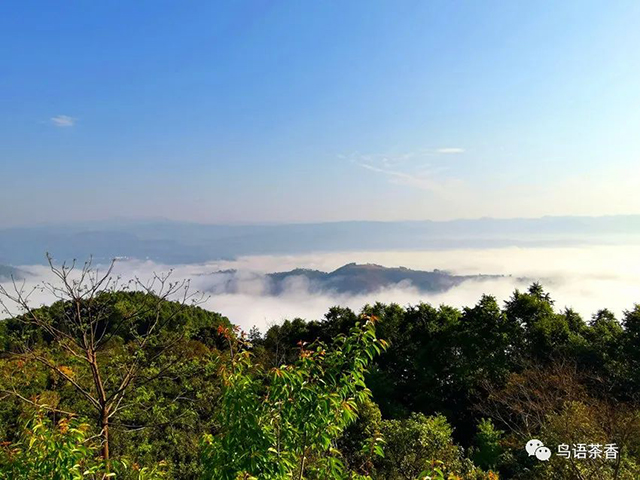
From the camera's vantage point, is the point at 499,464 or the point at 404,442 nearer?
the point at 404,442

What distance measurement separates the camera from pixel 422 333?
2245 cm

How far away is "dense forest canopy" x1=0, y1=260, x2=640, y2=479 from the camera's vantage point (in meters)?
3.80

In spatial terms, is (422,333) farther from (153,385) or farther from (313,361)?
(313,361)

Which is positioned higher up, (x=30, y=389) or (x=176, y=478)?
(x=30, y=389)

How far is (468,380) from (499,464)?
6763mm

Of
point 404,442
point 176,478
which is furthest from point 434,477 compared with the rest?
point 176,478

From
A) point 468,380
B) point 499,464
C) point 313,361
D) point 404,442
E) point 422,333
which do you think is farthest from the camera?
point 422,333
